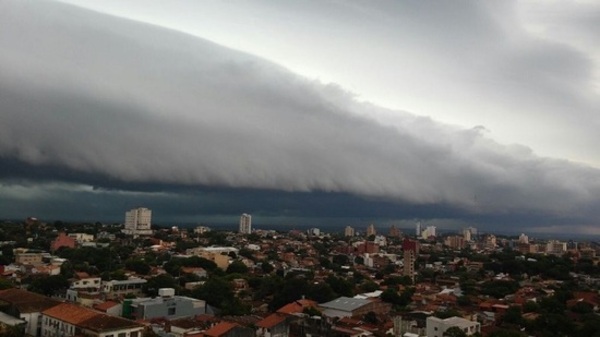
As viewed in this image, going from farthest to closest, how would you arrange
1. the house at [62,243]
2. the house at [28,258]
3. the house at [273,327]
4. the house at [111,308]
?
the house at [62,243]
the house at [28,258]
the house at [111,308]
the house at [273,327]

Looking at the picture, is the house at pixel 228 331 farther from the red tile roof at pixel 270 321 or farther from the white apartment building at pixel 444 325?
the white apartment building at pixel 444 325

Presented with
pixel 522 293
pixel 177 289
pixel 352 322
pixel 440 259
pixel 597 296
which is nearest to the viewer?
pixel 352 322

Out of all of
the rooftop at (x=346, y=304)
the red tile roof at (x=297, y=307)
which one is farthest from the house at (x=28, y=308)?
the rooftop at (x=346, y=304)

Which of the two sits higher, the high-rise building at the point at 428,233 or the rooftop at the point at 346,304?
the rooftop at the point at 346,304

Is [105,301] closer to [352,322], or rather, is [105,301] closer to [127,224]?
[352,322]

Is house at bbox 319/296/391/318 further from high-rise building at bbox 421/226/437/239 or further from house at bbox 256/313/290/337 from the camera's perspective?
high-rise building at bbox 421/226/437/239

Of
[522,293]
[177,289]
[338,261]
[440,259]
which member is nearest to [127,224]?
[338,261]

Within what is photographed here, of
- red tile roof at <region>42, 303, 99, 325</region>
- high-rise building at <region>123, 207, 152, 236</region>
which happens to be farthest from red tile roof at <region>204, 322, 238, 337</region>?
high-rise building at <region>123, 207, 152, 236</region>
